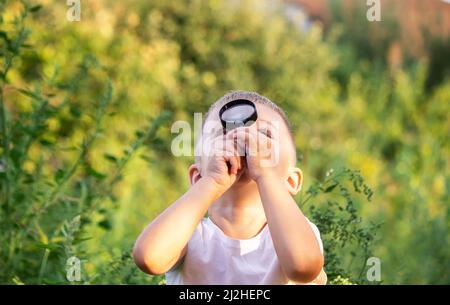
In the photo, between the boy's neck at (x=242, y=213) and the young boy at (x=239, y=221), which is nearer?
the young boy at (x=239, y=221)

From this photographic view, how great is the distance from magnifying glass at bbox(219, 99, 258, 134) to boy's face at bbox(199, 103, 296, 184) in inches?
0.7

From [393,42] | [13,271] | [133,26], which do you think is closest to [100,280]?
[13,271]

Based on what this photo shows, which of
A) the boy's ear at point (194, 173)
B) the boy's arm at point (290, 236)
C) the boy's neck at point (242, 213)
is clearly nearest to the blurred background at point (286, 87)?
the boy's ear at point (194, 173)

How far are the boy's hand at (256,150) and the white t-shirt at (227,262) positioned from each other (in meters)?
0.14

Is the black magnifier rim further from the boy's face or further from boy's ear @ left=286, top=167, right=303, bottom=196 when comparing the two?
→ boy's ear @ left=286, top=167, right=303, bottom=196

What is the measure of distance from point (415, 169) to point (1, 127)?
363 cm

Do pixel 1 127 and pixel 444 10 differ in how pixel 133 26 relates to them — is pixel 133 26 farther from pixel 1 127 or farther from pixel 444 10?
pixel 1 127

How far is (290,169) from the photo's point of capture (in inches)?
74.7

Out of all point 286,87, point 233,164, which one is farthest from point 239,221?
point 286,87

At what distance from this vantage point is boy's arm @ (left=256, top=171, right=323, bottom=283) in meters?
1.68

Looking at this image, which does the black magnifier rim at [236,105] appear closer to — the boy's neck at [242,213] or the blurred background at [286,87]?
the boy's neck at [242,213]

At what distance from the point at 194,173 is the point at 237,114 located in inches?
7.6

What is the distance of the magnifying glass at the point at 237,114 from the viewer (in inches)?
70.6
